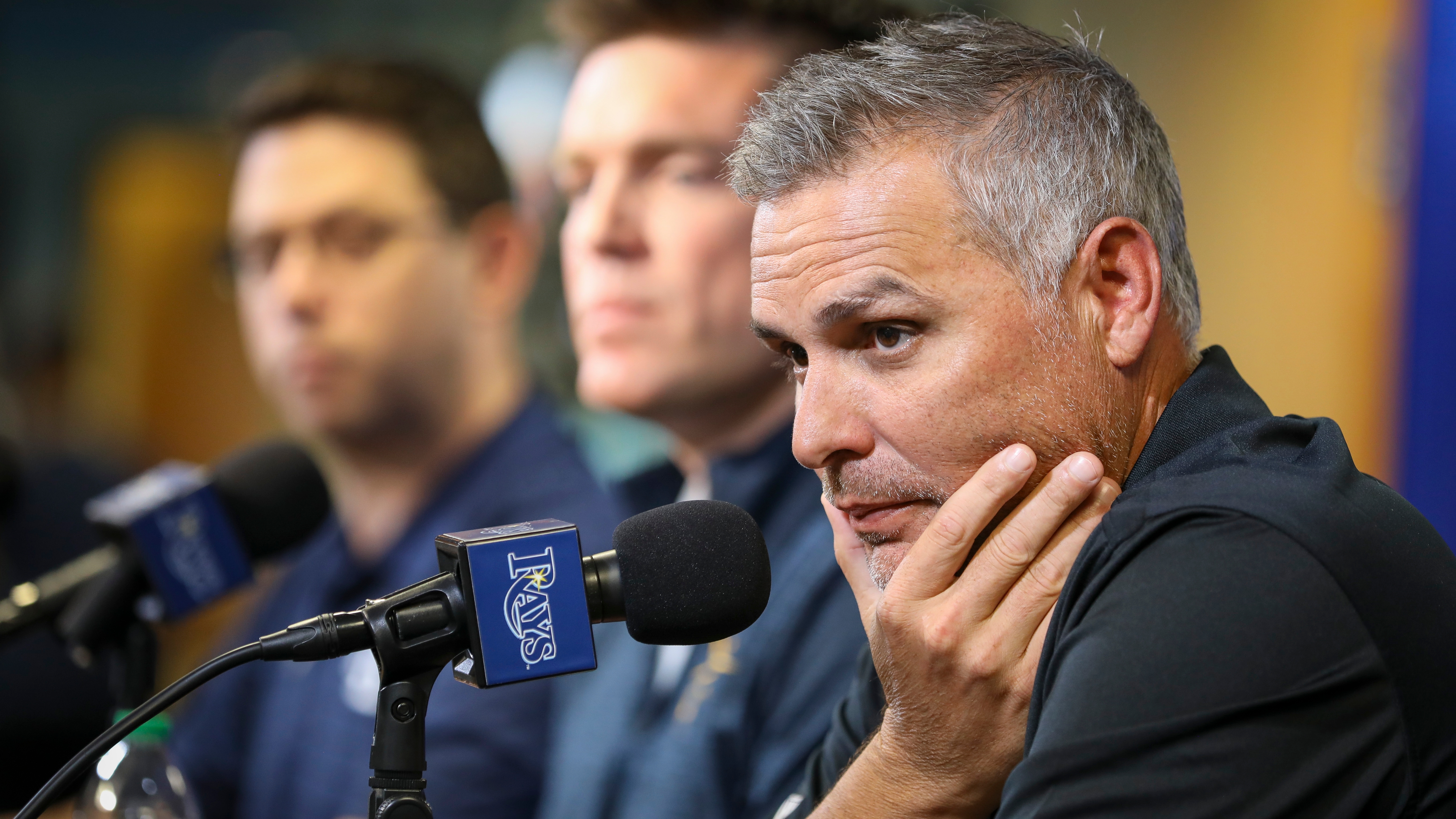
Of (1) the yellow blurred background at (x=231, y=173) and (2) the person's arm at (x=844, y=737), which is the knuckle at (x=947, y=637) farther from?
(1) the yellow blurred background at (x=231, y=173)

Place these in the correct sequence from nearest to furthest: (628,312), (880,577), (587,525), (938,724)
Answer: (938,724) → (880,577) → (628,312) → (587,525)

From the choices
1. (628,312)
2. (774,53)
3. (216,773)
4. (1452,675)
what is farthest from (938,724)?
(216,773)

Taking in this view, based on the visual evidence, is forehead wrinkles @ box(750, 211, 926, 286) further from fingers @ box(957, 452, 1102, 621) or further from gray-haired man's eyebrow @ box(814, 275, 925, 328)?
fingers @ box(957, 452, 1102, 621)

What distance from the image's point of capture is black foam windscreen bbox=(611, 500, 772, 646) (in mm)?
941

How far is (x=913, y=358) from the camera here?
1.08 m

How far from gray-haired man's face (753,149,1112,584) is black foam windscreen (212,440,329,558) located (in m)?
0.96

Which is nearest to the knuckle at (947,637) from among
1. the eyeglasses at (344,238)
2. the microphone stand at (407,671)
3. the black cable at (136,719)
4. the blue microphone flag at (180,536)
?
the microphone stand at (407,671)

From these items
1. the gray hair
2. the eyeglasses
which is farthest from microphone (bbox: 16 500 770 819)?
the eyeglasses

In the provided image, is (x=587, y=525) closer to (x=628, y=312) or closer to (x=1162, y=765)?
(x=628, y=312)

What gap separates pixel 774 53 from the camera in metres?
1.89

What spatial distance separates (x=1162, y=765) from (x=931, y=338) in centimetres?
41

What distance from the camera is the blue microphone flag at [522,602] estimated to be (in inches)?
34.2

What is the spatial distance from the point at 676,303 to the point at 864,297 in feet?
2.55

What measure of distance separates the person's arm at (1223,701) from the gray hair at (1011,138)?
312 millimetres
